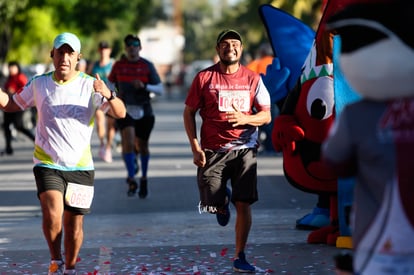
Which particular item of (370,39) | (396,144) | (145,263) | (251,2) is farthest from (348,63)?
(251,2)

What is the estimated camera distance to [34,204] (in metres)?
13.9

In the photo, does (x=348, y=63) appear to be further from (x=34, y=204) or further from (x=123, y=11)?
(x=123, y=11)

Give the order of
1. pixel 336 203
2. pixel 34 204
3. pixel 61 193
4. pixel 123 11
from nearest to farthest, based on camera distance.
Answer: pixel 61 193, pixel 336 203, pixel 34 204, pixel 123 11

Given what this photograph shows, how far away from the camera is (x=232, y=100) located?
891 centimetres

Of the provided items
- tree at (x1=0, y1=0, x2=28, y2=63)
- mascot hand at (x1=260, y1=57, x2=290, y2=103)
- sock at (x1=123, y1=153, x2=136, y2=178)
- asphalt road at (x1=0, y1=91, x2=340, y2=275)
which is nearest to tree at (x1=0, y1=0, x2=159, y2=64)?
tree at (x1=0, y1=0, x2=28, y2=63)

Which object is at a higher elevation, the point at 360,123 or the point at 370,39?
the point at 370,39

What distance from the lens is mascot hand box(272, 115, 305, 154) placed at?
1000 cm

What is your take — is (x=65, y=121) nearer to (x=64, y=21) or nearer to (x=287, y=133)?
(x=287, y=133)

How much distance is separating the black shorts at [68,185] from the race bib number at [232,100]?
56.2 inches

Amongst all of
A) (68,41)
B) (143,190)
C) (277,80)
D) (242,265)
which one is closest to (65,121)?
(68,41)

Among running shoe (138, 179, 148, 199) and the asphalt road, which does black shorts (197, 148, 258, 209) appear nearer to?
the asphalt road

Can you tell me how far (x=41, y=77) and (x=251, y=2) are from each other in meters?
40.3

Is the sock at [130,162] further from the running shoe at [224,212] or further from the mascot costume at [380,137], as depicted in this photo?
the mascot costume at [380,137]

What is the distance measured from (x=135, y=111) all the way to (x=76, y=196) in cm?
626
